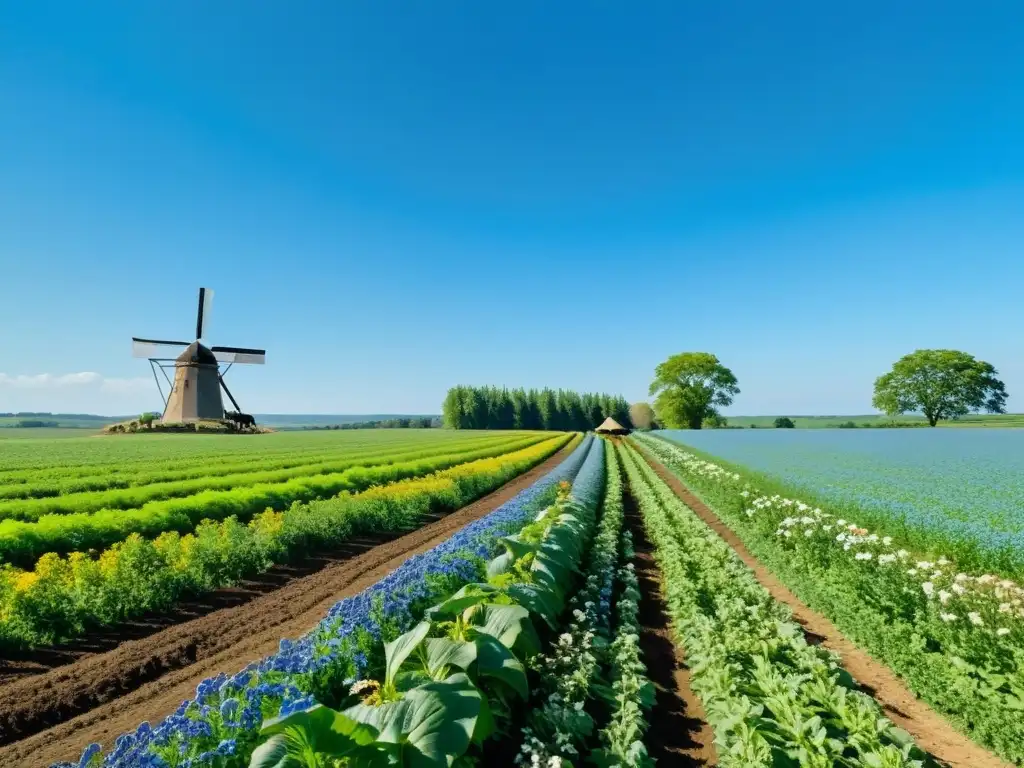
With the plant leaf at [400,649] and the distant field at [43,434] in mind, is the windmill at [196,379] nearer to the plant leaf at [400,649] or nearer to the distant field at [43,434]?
the distant field at [43,434]

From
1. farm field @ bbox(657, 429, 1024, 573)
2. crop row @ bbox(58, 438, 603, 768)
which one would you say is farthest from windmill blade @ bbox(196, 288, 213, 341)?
crop row @ bbox(58, 438, 603, 768)

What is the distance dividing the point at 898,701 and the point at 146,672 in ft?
30.5

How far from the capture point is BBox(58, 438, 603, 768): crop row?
110 inches

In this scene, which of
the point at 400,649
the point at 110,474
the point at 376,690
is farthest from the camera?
the point at 110,474

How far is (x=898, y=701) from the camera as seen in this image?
5.93 m

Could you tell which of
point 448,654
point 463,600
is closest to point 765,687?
point 463,600

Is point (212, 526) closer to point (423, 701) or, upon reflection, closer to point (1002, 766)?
point (423, 701)

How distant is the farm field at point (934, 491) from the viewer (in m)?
8.52

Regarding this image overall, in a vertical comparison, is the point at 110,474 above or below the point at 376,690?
below

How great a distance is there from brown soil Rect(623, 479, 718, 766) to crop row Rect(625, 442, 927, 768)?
22 centimetres

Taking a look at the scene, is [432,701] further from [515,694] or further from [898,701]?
[898,701]

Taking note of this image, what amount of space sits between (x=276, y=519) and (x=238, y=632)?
5430mm

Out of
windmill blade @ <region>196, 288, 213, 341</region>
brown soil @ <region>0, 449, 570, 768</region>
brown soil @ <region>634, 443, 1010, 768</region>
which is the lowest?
brown soil @ <region>0, 449, 570, 768</region>

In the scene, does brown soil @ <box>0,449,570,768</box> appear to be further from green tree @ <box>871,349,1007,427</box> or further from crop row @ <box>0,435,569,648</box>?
green tree @ <box>871,349,1007,427</box>
